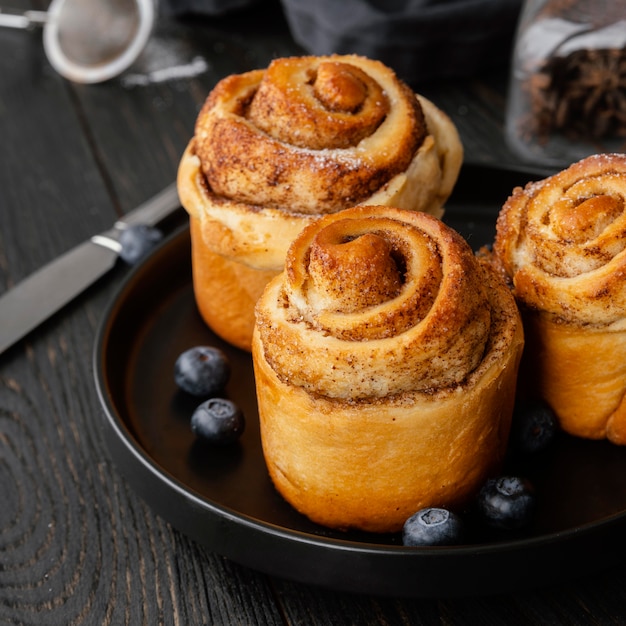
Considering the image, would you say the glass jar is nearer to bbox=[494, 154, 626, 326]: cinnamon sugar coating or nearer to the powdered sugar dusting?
bbox=[494, 154, 626, 326]: cinnamon sugar coating

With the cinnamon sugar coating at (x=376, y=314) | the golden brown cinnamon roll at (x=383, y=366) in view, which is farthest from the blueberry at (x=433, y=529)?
the cinnamon sugar coating at (x=376, y=314)

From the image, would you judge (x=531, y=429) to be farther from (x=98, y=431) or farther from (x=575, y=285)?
(x=98, y=431)

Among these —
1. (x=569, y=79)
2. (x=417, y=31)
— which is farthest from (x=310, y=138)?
(x=417, y=31)

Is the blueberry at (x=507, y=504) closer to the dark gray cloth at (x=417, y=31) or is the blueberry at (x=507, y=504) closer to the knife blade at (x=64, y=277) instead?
the knife blade at (x=64, y=277)

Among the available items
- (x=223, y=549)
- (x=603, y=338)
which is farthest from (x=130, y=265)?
(x=603, y=338)

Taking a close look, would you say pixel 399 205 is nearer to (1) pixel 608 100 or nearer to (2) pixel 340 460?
(2) pixel 340 460
